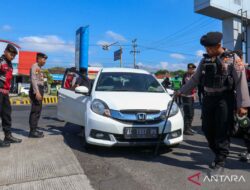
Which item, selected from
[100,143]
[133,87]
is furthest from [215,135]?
[133,87]

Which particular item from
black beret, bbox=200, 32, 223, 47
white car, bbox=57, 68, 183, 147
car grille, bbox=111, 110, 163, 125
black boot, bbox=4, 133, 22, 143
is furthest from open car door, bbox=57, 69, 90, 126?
black beret, bbox=200, 32, 223, 47

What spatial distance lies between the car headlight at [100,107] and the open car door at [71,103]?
1.79 ft

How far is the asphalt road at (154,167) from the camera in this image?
362 cm

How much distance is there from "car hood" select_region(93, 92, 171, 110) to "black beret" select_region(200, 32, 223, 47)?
1453 mm

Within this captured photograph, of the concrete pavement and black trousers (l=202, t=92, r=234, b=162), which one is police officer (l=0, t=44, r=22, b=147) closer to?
the concrete pavement

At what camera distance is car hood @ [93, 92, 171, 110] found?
15.9ft

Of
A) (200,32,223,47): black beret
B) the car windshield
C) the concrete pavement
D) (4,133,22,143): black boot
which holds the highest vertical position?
(200,32,223,47): black beret

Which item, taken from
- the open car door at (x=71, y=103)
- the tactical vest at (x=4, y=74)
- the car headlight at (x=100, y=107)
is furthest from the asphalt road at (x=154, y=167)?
the tactical vest at (x=4, y=74)

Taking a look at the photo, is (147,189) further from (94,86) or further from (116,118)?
(94,86)

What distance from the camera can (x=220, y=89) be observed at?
12.8ft

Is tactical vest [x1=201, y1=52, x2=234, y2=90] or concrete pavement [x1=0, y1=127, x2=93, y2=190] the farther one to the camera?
tactical vest [x1=201, y1=52, x2=234, y2=90]

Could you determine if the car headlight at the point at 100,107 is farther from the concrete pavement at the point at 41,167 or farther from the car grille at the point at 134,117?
the concrete pavement at the point at 41,167

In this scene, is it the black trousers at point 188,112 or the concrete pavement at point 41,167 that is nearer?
the concrete pavement at point 41,167

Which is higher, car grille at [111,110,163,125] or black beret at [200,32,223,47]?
Result: black beret at [200,32,223,47]
